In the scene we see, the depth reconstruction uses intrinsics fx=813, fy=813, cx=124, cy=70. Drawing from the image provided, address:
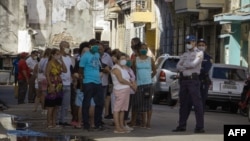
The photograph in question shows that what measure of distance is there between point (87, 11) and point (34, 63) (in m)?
50.6

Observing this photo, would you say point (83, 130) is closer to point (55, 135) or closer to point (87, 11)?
point (55, 135)

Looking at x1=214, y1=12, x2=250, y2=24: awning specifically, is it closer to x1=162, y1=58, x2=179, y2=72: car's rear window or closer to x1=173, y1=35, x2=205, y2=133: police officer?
x1=162, y1=58, x2=179, y2=72: car's rear window

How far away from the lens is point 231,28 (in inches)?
1614

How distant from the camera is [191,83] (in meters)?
17.5

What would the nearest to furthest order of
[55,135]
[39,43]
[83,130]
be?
[55,135], [83,130], [39,43]

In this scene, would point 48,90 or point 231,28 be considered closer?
point 48,90

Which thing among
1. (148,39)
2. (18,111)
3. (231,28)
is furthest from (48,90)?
(148,39)

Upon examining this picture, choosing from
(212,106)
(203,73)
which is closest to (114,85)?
(203,73)

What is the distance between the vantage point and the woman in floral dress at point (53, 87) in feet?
61.0

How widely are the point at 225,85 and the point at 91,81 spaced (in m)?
10.9

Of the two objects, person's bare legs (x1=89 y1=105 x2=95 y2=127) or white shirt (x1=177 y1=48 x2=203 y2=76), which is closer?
white shirt (x1=177 y1=48 x2=203 y2=76)

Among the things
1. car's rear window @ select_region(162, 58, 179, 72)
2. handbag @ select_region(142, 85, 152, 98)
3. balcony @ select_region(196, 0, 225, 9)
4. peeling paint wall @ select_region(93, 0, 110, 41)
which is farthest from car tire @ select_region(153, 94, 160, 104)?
peeling paint wall @ select_region(93, 0, 110, 41)

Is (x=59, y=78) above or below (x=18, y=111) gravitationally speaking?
above

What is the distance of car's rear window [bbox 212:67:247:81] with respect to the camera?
2839 cm
